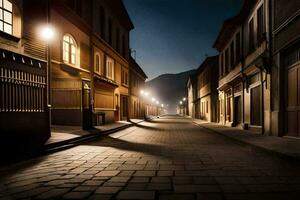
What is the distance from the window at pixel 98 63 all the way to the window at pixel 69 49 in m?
3.88

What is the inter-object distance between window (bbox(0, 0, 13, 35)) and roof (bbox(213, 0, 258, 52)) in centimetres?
1271

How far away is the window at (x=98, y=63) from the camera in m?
21.6

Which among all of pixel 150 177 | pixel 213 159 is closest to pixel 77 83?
pixel 213 159

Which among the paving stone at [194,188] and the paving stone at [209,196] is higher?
the paving stone at [209,196]

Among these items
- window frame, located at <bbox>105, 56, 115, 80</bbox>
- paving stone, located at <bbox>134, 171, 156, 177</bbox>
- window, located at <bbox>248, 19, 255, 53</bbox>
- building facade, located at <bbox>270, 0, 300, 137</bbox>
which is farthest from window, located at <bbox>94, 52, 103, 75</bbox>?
paving stone, located at <bbox>134, 171, 156, 177</bbox>

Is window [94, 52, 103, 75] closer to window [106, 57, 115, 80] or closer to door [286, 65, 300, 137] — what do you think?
window [106, 57, 115, 80]

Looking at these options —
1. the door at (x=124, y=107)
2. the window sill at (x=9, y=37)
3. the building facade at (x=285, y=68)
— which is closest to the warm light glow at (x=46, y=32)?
the window sill at (x=9, y=37)

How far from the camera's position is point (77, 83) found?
57.9ft

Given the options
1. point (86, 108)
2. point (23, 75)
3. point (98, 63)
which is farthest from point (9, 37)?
point (98, 63)

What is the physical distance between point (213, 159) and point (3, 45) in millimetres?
7486

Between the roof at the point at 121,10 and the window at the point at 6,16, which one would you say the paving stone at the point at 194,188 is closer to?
the window at the point at 6,16

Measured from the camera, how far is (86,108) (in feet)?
52.9

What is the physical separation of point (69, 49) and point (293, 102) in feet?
40.6

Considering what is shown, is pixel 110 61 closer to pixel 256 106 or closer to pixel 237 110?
pixel 237 110
